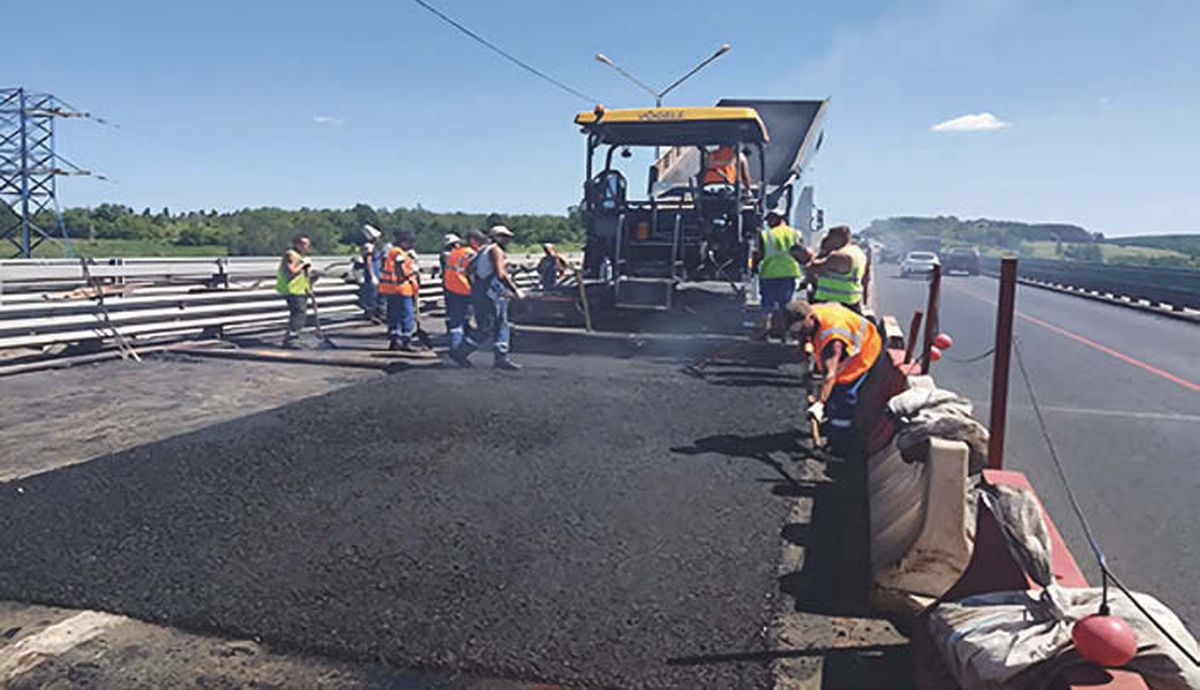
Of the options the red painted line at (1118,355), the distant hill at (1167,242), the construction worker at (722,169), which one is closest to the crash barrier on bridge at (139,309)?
the construction worker at (722,169)

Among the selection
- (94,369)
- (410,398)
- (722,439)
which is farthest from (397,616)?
(94,369)

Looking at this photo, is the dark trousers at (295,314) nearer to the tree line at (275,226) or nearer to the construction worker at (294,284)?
the construction worker at (294,284)

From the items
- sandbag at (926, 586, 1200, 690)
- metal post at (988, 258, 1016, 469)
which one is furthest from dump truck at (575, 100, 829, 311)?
sandbag at (926, 586, 1200, 690)

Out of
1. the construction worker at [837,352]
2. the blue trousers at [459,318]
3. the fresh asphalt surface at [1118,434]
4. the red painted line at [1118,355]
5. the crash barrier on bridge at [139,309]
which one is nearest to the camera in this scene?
the fresh asphalt surface at [1118,434]

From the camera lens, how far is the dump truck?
9.78 meters

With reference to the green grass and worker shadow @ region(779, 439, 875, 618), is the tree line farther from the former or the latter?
worker shadow @ region(779, 439, 875, 618)

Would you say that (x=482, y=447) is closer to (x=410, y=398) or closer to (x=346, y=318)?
(x=410, y=398)

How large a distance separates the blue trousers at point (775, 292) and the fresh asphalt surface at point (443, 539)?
11.8ft

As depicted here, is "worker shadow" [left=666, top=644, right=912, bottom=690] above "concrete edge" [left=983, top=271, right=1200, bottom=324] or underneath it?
underneath

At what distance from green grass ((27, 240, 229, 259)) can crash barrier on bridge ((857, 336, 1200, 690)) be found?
3274 cm

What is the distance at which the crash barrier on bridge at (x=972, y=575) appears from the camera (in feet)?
6.68

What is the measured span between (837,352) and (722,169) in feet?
17.5

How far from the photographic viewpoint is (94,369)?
27.5 ft

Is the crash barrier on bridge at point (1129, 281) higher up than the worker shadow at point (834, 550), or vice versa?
the crash barrier on bridge at point (1129, 281)
